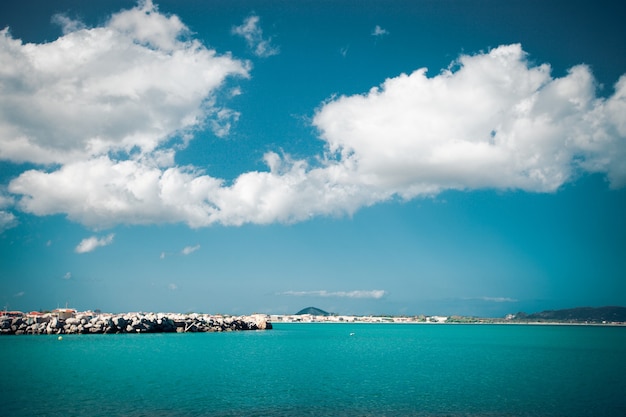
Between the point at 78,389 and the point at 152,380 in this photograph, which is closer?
the point at 78,389

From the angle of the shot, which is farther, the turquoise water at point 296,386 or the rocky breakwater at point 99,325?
the rocky breakwater at point 99,325

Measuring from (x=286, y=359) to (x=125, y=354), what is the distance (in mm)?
20564

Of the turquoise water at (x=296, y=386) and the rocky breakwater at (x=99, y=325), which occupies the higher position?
the rocky breakwater at (x=99, y=325)

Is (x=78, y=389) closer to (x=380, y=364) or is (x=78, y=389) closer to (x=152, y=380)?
(x=152, y=380)

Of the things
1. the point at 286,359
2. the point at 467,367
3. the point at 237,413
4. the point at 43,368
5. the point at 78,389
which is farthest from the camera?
the point at 286,359

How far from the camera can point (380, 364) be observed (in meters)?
50.1

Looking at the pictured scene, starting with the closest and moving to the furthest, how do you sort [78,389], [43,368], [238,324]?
[78,389], [43,368], [238,324]

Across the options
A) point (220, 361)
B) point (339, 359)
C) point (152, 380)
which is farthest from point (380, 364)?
point (152, 380)

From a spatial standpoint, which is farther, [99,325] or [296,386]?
[99,325]

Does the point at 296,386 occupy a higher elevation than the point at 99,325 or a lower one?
lower

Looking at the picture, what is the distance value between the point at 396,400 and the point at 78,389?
22.7 m

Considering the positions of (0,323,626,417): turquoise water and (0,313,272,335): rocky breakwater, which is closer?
(0,323,626,417): turquoise water

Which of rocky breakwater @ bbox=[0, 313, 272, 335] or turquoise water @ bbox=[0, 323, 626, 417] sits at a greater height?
rocky breakwater @ bbox=[0, 313, 272, 335]

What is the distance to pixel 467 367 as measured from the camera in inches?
1892
